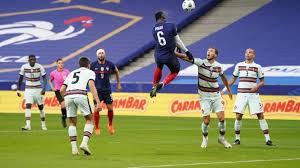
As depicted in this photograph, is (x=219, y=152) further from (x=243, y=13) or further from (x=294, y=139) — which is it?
(x=243, y=13)

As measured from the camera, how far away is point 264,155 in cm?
1775

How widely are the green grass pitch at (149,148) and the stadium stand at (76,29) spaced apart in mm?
14285

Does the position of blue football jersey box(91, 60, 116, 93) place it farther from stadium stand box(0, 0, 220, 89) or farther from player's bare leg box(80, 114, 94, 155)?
stadium stand box(0, 0, 220, 89)

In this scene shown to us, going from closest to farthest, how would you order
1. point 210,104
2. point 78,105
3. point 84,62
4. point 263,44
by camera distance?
point 84,62 → point 78,105 → point 210,104 → point 263,44

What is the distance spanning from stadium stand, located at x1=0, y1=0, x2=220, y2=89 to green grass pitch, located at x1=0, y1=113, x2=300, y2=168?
14.3 meters

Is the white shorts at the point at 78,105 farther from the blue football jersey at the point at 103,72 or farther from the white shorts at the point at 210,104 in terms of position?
the blue football jersey at the point at 103,72

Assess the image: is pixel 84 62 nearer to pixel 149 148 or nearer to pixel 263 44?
pixel 149 148

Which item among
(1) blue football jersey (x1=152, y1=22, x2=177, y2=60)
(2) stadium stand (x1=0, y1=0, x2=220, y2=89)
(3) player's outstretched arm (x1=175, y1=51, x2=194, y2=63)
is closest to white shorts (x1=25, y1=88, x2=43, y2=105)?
(1) blue football jersey (x1=152, y1=22, x2=177, y2=60)

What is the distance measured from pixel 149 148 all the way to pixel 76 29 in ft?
89.5

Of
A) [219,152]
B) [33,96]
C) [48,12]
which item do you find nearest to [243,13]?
[48,12]

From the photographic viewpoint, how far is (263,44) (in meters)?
41.5

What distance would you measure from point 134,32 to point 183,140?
74.4 feet

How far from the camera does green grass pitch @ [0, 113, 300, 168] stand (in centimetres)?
1576

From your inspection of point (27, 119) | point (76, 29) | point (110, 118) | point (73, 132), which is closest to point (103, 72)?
point (110, 118)
